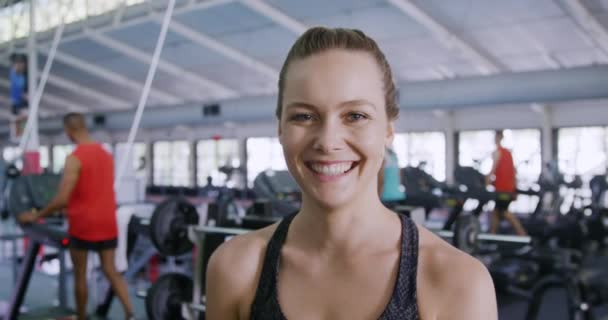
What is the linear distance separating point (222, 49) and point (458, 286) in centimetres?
867

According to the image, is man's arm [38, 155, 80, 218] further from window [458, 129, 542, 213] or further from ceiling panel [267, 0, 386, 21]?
window [458, 129, 542, 213]

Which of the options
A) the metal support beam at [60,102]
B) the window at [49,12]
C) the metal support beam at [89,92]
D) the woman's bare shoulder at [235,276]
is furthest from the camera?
the metal support beam at [60,102]

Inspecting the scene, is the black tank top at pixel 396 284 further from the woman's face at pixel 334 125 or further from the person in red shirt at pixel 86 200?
the person in red shirt at pixel 86 200

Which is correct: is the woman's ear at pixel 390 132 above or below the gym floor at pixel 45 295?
above

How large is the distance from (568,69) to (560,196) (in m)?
1.86

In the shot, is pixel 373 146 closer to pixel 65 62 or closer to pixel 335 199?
pixel 335 199

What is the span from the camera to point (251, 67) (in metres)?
9.59

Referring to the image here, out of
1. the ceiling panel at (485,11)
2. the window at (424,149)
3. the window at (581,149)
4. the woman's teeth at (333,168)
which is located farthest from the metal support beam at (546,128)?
the woman's teeth at (333,168)

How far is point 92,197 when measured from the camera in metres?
3.09

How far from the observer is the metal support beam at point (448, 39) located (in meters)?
6.79

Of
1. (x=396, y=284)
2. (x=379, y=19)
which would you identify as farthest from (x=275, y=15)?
(x=396, y=284)

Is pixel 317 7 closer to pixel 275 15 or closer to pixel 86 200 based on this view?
pixel 275 15

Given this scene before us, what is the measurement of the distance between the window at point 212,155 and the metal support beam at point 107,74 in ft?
6.56

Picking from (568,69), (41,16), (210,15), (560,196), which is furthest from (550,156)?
(41,16)
